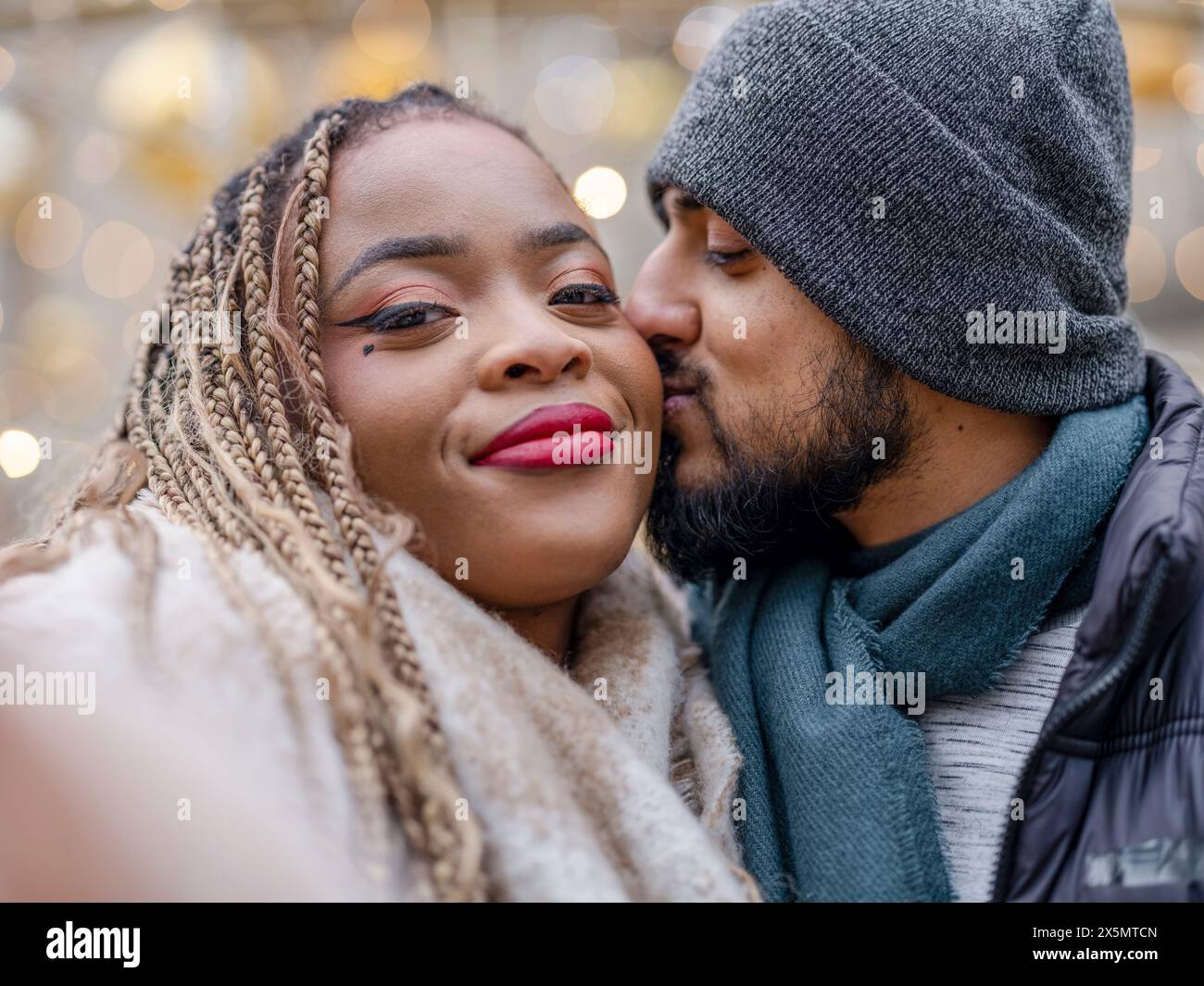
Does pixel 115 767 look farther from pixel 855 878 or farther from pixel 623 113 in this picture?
pixel 623 113

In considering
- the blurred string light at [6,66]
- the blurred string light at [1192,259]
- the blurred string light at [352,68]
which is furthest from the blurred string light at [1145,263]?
the blurred string light at [6,66]

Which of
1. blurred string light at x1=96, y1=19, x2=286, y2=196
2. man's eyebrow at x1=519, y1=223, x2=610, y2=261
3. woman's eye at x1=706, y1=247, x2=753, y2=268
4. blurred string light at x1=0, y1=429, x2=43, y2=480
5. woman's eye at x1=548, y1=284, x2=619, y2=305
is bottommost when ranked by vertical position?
woman's eye at x1=548, y1=284, x2=619, y2=305

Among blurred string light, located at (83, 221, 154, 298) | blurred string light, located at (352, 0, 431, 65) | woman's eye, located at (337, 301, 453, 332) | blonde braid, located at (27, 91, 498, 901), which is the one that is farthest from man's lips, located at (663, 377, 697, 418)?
blurred string light, located at (83, 221, 154, 298)

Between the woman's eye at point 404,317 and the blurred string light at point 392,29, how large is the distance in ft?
12.3

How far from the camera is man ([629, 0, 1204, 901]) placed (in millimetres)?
1559

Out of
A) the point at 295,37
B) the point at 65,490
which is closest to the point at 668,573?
the point at 65,490

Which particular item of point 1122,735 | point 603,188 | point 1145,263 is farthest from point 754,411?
point 1145,263

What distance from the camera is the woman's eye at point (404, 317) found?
162 cm

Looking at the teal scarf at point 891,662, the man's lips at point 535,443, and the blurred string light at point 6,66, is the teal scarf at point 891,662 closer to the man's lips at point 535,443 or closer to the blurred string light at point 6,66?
the man's lips at point 535,443

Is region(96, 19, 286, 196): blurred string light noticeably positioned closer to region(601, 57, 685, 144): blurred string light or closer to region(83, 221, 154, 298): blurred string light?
region(83, 221, 154, 298): blurred string light

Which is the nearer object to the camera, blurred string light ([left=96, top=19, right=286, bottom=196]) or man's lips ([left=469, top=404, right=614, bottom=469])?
man's lips ([left=469, top=404, right=614, bottom=469])

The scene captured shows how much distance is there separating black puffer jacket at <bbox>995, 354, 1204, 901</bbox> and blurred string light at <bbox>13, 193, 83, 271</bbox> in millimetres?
4882

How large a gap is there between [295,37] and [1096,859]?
17.2 feet

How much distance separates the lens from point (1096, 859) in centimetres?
137
